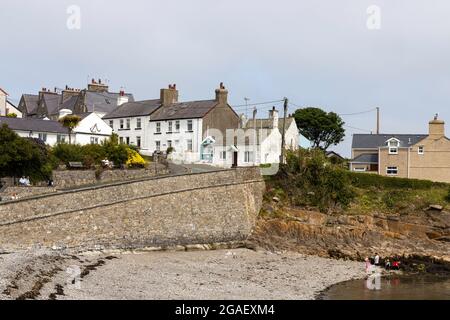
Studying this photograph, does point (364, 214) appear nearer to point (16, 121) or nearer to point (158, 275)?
point (158, 275)

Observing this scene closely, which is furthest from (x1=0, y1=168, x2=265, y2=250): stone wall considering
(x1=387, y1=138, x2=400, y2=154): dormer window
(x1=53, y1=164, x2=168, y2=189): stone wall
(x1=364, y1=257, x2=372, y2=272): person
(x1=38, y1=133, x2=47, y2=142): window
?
(x1=38, y1=133, x2=47, y2=142): window

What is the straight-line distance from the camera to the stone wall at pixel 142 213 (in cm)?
3703

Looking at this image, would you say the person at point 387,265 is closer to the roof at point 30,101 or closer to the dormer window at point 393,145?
the dormer window at point 393,145

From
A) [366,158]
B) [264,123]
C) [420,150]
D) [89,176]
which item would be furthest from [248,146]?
[89,176]

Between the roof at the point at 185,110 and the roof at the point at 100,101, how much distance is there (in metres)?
10.3

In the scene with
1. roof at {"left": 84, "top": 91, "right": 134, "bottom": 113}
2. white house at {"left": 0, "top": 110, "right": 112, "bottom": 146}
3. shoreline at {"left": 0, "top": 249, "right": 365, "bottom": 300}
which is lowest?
shoreline at {"left": 0, "top": 249, "right": 365, "bottom": 300}

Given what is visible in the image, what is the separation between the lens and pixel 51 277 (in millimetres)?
30406

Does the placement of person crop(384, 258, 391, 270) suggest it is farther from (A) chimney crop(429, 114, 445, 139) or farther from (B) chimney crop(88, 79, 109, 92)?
(B) chimney crop(88, 79, 109, 92)

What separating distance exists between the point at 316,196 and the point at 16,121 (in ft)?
94.6

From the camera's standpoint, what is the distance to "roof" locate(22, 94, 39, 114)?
292ft

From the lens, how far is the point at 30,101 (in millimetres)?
90812

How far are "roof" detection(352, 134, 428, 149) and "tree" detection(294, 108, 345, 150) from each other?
56.3 ft

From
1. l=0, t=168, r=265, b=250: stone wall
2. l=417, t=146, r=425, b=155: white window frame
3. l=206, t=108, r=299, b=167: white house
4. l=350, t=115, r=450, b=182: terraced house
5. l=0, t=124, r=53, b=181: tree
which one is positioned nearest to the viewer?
l=0, t=168, r=265, b=250: stone wall
